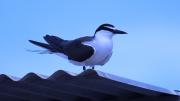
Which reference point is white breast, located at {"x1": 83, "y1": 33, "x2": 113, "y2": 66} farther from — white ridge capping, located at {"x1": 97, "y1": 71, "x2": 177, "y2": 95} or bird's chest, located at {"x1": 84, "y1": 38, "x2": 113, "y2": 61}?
white ridge capping, located at {"x1": 97, "y1": 71, "x2": 177, "y2": 95}

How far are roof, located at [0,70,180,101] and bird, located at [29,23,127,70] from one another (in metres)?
0.48

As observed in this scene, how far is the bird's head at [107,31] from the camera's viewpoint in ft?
22.9

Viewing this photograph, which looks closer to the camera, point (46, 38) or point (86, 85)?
point (86, 85)

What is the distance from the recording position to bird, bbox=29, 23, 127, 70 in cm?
654

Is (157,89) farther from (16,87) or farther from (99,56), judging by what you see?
(16,87)

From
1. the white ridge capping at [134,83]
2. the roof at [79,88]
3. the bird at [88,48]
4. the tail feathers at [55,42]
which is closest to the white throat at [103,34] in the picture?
the bird at [88,48]

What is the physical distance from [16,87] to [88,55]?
1.12m

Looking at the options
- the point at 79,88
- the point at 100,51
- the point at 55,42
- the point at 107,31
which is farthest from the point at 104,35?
the point at 79,88

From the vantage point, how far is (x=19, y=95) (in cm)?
646

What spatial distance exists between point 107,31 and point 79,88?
145 centimetres

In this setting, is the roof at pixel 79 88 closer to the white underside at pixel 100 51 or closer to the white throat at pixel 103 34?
the white underside at pixel 100 51

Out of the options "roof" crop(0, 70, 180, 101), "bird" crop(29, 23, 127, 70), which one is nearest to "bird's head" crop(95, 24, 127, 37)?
"bird" crop(29, 23, 127, 70)

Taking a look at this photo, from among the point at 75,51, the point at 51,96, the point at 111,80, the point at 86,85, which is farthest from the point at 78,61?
the point at 111,80

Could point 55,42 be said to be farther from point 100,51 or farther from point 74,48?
point 100,51
